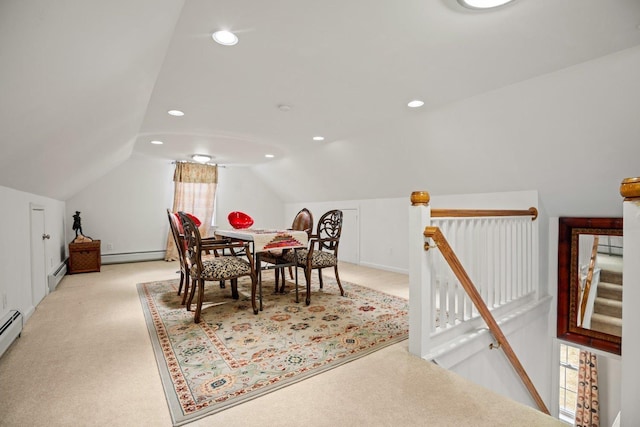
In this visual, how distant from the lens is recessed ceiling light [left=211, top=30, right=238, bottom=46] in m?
1.73

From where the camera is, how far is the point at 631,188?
108cm

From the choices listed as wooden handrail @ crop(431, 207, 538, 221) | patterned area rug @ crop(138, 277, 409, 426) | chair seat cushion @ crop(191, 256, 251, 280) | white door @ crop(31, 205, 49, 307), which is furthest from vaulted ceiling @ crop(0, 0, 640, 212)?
patterned area rug @ crop(138, 277, 409, 426)

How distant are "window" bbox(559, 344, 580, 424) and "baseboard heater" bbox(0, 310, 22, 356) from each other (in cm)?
650

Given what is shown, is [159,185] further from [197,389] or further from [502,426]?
[502,426]

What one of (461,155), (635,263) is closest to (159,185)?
(461,155)

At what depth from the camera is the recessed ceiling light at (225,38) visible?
1.73 m

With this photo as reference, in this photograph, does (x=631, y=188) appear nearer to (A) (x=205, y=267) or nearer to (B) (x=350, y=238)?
(A) (x=205, y=267)

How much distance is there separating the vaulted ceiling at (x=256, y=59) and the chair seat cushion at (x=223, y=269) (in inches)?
58.0

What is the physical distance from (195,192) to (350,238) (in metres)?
3.41

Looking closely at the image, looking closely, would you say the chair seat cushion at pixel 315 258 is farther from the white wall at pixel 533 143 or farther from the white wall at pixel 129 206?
the white wall at pixel 129 206

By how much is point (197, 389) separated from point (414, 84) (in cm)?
262

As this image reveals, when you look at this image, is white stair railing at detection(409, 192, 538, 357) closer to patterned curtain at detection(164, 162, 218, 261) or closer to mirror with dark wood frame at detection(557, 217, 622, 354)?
mirror with dark wood frame at detection(557, 217, 622, 354)

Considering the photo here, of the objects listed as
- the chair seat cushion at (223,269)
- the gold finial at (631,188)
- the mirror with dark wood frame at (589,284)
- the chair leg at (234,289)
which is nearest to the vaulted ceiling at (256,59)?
the gold finial at (631,188)

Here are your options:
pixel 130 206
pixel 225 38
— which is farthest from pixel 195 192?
pixel 225 38
